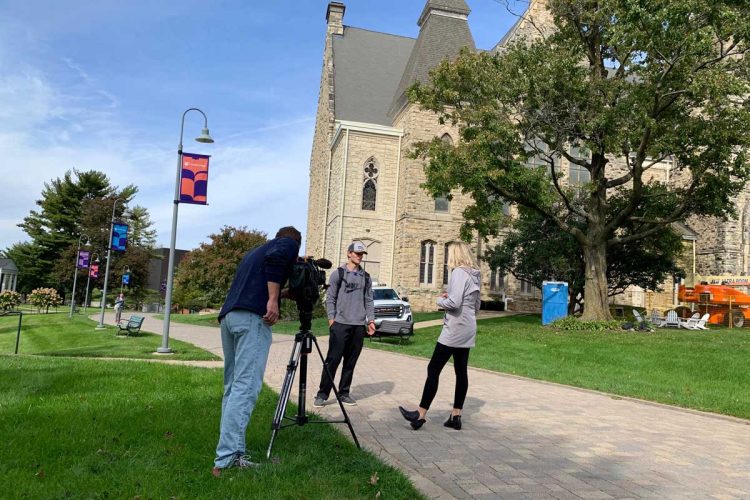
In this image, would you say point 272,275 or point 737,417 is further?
point 737,417

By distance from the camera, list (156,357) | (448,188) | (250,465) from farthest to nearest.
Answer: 1. (448,188)
2. (156,357)
3. (250,465)

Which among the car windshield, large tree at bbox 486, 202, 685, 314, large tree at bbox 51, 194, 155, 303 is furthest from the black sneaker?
large tree at bbox 51, 194, 155, 303

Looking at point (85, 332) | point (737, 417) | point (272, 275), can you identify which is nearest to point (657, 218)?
point (737, 417)

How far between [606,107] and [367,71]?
24.7 metres

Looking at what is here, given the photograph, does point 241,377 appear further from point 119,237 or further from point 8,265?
point 8,265

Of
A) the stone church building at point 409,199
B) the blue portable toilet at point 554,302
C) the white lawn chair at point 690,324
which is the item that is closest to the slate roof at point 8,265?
the stone church building at point 409,199

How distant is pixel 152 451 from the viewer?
4.55 m

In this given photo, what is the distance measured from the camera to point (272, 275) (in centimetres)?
435

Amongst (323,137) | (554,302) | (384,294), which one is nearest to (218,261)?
(323,137)

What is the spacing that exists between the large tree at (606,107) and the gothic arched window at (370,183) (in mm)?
12807

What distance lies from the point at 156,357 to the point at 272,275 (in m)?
9.34

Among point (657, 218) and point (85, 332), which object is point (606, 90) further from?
point (85, 332)

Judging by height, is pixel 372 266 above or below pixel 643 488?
above

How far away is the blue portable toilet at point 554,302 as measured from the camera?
22531 mm
